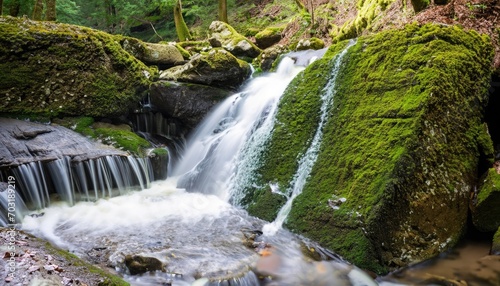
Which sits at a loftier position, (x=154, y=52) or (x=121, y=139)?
(x=154, y=52)

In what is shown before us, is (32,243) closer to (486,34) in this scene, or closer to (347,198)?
(347,198)

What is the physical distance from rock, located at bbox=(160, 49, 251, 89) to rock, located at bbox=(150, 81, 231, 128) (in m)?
0.20

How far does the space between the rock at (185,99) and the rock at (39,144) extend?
2.11 meters

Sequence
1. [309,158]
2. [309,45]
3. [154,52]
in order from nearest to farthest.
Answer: [309,158], [154,52], [309,45]

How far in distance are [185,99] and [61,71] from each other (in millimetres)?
2744

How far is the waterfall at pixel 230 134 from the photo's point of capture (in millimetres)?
6406

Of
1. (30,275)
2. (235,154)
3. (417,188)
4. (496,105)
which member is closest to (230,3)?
(235,154)

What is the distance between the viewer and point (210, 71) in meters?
8.59

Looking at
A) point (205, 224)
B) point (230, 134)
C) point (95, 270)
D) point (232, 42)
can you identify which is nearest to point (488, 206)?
point (205, 224)

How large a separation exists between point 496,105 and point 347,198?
10.7ft

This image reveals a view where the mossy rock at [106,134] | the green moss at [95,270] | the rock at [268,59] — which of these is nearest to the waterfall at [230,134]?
the rock at [268,59]

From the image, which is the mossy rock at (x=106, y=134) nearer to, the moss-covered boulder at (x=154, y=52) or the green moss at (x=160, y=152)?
the green moss at (x=160, y=152)

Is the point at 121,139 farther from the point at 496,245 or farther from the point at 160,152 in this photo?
the point at 496,245

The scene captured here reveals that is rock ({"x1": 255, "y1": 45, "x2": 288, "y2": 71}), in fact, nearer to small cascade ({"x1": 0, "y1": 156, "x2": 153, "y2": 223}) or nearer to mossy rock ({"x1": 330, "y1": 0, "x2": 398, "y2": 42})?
mossy rock ({"x1": 330, "y1": 0, "x2": 398, "y2": 42})
